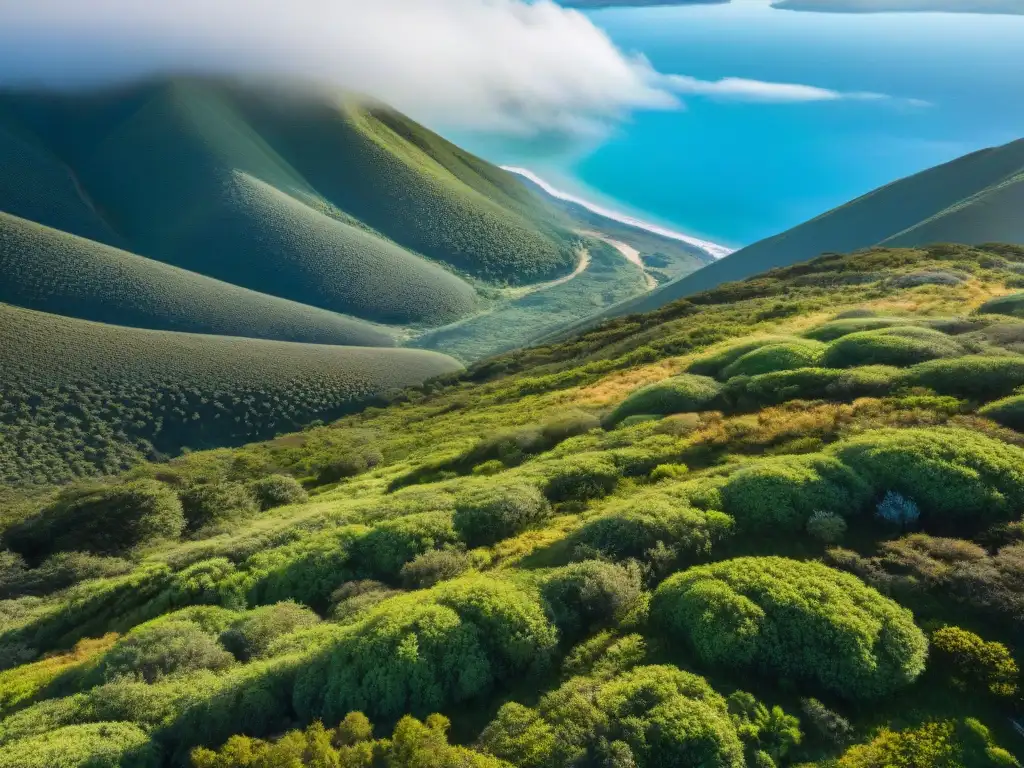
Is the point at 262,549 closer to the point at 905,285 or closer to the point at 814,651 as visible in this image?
the point at 814,651

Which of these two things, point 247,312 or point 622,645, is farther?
point 247,312

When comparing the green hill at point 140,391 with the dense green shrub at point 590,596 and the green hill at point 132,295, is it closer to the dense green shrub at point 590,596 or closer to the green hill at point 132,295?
the green hill at point 132,295

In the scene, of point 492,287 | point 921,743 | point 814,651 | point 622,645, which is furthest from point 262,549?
point 492,287

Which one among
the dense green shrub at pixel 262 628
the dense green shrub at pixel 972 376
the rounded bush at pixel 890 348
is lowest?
the dense green shrub at pixel 262 628

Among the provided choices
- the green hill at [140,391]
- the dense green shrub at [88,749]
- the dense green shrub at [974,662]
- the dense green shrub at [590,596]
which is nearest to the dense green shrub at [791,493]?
the dense green shrub at [590,596]

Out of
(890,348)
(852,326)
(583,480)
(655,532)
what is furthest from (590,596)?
(852,326)

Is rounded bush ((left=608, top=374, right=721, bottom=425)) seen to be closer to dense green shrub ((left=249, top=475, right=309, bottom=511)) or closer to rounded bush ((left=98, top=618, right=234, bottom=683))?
dense green shrub ((left=249, top=475, right=309, bottom=511))
